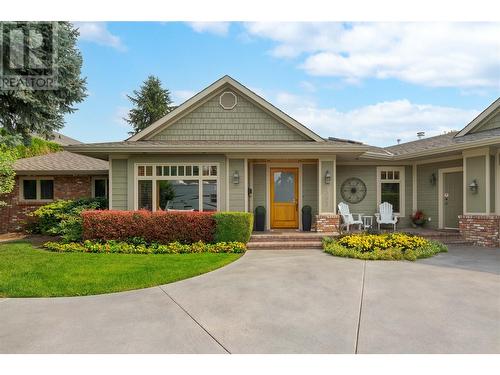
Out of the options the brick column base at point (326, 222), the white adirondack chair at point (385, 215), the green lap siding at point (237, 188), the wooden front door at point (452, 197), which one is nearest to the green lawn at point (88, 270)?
the green lap siding at point (237, 188)

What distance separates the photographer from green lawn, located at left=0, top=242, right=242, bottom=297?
5178 millimetres

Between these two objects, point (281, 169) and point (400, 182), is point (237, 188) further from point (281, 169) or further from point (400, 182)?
point (400, 182)

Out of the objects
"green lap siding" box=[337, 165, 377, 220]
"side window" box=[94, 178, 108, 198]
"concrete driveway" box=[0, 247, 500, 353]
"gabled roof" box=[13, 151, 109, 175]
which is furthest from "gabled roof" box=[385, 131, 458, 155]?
"side window" box=[94, 178, 108, 198]

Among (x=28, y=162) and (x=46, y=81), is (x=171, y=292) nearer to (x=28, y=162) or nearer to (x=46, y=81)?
(x=46, y=81)

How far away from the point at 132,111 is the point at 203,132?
72.9 feet

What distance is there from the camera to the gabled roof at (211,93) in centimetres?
1096

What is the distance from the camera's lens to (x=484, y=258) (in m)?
7.41

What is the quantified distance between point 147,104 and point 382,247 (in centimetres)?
2721

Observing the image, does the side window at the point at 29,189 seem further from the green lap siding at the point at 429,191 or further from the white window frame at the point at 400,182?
the green lap siding at the point at 429,191

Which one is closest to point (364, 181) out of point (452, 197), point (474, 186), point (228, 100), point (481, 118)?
point (452, 197)

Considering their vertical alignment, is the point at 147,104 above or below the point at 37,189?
above

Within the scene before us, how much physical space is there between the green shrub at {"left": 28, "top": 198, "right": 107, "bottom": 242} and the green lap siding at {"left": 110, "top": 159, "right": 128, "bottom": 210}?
3.28 ft

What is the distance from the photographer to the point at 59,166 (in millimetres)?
13336

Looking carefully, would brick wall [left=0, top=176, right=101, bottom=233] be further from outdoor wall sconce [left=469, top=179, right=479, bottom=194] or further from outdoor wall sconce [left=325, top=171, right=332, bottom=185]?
outdoor wall sconce [left=469, top=179, right=479, bottom=194]
